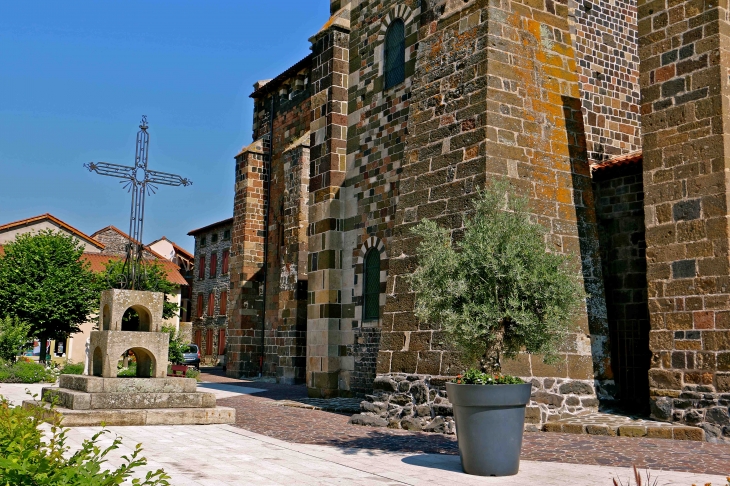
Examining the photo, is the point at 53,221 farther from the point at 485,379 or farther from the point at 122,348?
the point at 485,379

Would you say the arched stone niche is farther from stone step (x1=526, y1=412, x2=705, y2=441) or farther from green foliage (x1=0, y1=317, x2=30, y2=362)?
green foliage (x1=0, y1=317, x2=30, y2=362)

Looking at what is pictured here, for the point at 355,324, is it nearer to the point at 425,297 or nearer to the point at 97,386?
the point at 97,386

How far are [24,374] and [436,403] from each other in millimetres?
13963

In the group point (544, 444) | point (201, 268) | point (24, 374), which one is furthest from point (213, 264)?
point (544, 444)

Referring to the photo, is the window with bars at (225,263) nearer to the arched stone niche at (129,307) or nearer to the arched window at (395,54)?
the arched window at (395,54)

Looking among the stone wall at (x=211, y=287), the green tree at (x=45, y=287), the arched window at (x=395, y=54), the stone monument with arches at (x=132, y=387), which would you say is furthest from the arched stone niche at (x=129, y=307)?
the stone wall at (x=211, y=287)

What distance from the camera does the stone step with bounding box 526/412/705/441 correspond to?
28.5 feet

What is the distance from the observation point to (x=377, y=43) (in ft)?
51.2

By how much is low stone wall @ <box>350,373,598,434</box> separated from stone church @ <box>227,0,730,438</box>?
0.04 meters

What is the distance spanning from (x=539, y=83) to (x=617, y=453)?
224 inches

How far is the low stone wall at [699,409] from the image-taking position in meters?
8.50

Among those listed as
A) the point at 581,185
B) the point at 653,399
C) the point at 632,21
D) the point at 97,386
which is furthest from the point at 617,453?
the point at 632,21

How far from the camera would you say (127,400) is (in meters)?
10.2

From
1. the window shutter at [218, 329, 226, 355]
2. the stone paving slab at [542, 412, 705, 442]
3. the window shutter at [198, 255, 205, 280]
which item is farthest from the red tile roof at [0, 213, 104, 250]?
the stone paving slab at [542, 412, 705, 442]
